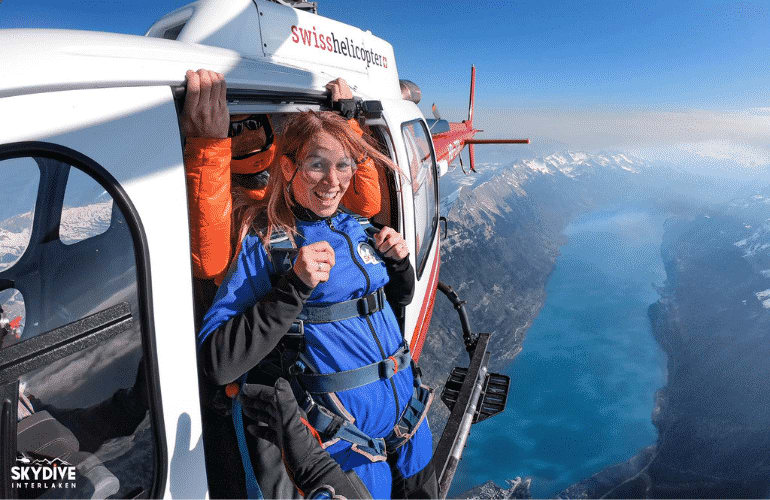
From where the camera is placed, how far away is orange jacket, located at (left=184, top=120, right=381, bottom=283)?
4.25ft

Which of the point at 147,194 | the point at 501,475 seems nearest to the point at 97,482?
the point at 147,194

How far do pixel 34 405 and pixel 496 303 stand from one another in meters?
101

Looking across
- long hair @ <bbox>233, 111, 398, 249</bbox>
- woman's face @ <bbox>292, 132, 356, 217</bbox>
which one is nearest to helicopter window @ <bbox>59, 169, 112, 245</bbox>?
long hair @ <bbox>233, 111, 398, 249</bbox>

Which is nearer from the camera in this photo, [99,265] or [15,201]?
[15,201]

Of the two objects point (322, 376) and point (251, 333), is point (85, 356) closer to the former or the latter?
point (251, 333)

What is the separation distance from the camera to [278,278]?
5.12 feet

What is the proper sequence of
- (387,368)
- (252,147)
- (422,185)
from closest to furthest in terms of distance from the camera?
(387,368), (252,147), (422,185)

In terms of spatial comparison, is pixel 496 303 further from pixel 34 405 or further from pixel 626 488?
pixel 34 405

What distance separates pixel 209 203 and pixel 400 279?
992 millimetres

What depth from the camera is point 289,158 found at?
171cm

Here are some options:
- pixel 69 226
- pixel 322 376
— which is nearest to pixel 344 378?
pixel 322 376

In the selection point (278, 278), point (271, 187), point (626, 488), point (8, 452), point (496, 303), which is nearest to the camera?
point (8, 452)

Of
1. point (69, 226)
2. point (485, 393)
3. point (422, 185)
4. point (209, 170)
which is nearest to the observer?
point (69, 226)

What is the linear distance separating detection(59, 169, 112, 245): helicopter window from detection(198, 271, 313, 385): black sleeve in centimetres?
49
